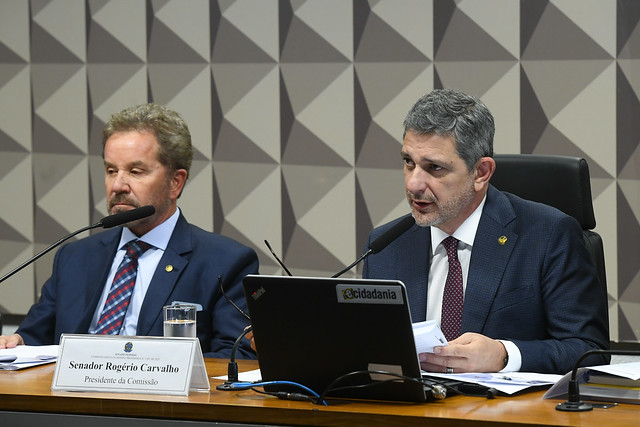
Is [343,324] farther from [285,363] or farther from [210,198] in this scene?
[210,198]

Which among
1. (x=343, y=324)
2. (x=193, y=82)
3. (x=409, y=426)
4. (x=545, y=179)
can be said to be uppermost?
(x=193, y=82)

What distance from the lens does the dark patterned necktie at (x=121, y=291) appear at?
3049 mm

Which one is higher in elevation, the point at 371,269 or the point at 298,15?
the point at 298,15

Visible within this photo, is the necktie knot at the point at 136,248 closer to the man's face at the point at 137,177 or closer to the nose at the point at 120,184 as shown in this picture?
the man's face at the point at 137,177

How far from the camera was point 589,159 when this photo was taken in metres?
4.23

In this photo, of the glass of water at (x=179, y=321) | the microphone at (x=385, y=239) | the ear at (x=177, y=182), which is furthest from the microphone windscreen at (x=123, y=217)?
the microphone at (x=385, y=239)

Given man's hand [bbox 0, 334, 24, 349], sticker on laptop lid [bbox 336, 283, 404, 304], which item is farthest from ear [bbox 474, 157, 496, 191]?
man's hand [bbox 0, 334, 24, 349]

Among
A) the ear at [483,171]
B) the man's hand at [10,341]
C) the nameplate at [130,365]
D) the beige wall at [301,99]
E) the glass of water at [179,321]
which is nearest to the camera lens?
the nameplate at [130,365]

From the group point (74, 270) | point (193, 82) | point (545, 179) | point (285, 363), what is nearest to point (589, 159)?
point (545, 179)

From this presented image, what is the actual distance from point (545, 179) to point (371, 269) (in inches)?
23.0

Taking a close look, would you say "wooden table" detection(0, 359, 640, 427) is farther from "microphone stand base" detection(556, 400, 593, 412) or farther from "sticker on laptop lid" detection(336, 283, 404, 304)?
"sticker on laptop lid" detection(336, 283, 404, 304)

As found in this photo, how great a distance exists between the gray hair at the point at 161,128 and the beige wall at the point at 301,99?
A: 1.47m

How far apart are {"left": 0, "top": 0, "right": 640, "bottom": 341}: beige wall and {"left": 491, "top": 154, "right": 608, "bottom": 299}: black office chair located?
1.28m

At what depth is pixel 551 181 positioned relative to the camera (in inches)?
118
